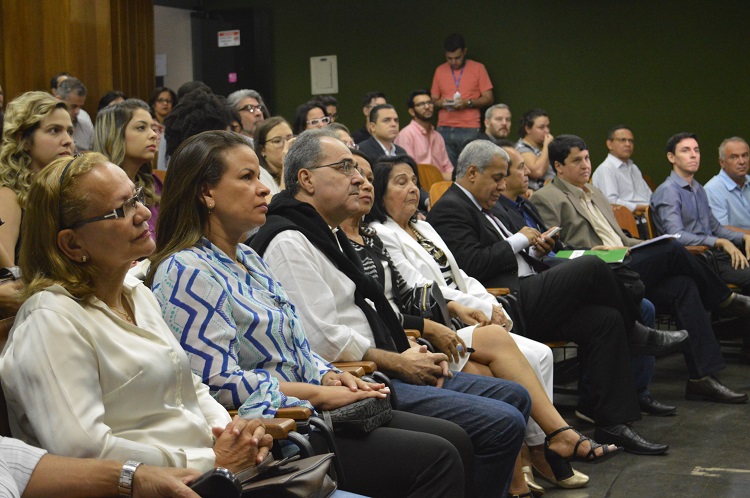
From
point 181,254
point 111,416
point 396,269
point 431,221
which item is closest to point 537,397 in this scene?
point 396,269

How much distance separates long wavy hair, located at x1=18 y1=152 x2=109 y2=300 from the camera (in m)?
1.78

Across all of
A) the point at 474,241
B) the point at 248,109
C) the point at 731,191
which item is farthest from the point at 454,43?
the point at 474,241

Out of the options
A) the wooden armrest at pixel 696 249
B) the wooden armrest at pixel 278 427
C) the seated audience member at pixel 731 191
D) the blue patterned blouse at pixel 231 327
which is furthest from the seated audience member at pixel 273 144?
the seated audience member at pixel 731 191

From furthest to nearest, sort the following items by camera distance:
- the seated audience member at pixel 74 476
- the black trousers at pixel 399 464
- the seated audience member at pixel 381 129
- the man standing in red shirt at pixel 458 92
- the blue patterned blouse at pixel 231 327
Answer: the man standing in red shirt at pixel 458 92 → the seated audience member at pixel 381 129 → the black trousers at pixel 399 464 → the blue patterned blouse at pixel 231 327 → the seated audience member at pixel 74 476

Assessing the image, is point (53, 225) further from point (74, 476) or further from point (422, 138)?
point (422, 138)

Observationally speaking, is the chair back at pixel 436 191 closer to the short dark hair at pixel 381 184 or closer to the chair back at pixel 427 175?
the chair back at pixel 427 175

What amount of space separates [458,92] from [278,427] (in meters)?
7.68

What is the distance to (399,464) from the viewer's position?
226 centimetres

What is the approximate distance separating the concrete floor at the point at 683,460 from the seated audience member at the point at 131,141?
75.5 inches

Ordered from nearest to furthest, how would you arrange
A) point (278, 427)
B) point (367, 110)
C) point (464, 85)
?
point (278, 427), point (367, 110), point (464, 85)

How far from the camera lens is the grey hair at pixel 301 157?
2924 mm

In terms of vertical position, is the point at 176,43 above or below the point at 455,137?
above

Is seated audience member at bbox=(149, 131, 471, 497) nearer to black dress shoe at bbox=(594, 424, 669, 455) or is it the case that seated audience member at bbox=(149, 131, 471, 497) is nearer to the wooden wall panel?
black dress shoe at bbox=(594, 424, 669, 455)

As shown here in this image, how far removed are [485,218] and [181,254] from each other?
2.34 m
